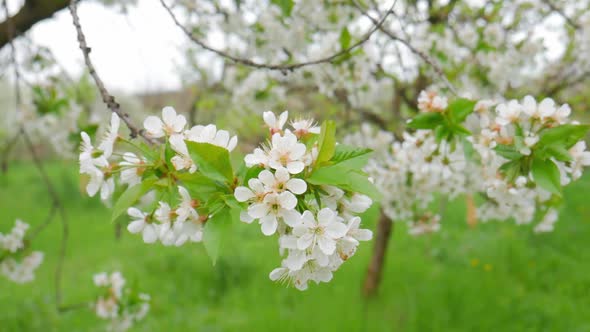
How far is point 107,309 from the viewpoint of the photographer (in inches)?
80.7

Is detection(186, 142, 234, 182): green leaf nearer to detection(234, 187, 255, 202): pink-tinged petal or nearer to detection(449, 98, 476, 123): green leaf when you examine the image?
detection(234, 187, 255, 202): pink-tinged petal

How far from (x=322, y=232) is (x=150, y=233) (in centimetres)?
37

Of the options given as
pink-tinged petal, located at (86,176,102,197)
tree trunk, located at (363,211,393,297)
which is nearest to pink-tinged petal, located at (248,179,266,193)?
pink-tinged petal, located at (86,176,102,197)

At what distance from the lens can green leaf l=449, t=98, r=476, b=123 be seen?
42.5 inches

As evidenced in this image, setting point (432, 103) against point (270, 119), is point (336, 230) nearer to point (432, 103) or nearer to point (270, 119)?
point (270, 119)

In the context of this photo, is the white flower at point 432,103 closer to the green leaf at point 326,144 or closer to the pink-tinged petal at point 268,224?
the green leaf at point 326,144

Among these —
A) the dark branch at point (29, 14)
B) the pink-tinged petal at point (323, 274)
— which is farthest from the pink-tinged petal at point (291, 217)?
the dark branch at point (29, 14)

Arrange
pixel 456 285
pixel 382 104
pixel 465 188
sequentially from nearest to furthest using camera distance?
pixel 465 188
pixel 456 285
pixel 382 104

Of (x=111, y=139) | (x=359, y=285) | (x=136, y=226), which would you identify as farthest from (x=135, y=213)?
(x=359, y=285)

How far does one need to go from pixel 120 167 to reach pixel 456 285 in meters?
3.02

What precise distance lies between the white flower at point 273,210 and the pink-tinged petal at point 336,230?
0.17 feet

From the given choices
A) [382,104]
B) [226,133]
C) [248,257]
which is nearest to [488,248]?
[382,104]

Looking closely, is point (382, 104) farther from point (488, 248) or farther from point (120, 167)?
point (120, 167)

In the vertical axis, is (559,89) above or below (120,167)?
above
